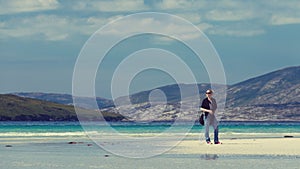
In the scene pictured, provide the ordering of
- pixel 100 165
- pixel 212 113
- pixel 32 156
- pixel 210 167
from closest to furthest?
pixel 210 167 < pixel 100 165 < pixel 32 156 < pixel 212 113

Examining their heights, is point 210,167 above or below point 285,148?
below

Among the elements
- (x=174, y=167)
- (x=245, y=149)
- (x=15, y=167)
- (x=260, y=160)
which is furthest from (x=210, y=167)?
(x=245, y=149)

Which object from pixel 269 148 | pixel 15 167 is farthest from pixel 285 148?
pixel 15 167

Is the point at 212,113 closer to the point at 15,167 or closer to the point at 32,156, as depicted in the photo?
the point at 32,156

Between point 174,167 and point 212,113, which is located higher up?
point 212,113

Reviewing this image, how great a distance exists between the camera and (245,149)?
4584 centimetres

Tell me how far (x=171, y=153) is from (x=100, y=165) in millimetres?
7878

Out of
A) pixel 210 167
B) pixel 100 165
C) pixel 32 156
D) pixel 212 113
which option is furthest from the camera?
pixel 212 113

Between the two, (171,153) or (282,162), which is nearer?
(282,162)

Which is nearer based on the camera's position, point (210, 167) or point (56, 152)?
point (210, 167)

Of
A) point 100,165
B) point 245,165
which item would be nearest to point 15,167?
point 100,165

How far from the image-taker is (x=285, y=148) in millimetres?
46812

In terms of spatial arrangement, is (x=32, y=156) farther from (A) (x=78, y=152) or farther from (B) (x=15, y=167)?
(B) (x=15, y=167)

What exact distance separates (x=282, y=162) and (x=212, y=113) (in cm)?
1009
